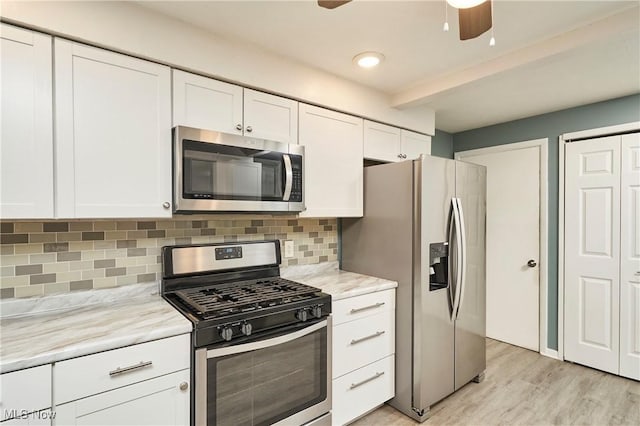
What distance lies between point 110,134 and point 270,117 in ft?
2.90

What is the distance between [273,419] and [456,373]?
4.91 feet

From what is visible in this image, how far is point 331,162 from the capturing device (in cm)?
240

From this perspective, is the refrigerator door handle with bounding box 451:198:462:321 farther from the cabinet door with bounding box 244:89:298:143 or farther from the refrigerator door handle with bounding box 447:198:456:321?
the cabinet door with bounding box 244:89:298:143

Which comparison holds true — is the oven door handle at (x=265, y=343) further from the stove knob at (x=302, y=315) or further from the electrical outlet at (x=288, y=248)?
the electrical outlet at (x=288, y=248)

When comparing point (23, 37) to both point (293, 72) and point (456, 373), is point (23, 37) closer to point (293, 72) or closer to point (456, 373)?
point (293, 72)

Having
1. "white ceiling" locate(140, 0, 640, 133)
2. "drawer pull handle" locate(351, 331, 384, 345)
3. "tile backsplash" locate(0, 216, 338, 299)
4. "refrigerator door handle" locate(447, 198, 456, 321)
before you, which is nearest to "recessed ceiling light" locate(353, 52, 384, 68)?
"white ceiling" locate(140, 0, 640, 133)

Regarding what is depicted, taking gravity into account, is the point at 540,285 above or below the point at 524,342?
above

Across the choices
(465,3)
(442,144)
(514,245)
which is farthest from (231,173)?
(514,245)

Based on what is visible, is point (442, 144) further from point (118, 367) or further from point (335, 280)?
point (118, 367)

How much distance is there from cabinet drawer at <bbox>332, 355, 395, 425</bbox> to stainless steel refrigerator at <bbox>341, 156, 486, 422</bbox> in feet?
0.34

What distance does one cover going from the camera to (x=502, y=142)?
141 inches

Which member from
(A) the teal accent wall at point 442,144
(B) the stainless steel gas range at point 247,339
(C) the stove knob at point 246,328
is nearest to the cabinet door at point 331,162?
(B) the stainless steel gas range at point 247,339

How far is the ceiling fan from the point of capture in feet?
4.16

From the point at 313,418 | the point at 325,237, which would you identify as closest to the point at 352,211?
the point at 325,237
